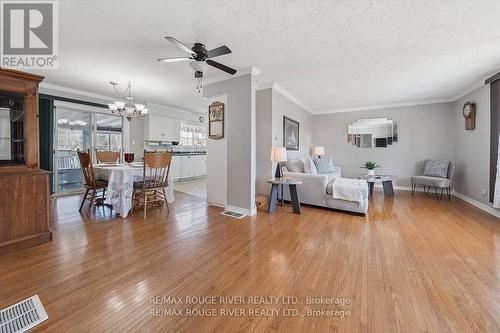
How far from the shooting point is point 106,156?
4.50 metres

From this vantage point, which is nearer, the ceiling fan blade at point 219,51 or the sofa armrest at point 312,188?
the ceiling fan blade at point 219,51

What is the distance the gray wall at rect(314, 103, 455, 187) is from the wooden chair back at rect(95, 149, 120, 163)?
19.3 feet

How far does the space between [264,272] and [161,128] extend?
5909mm

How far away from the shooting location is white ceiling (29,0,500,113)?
2.02m

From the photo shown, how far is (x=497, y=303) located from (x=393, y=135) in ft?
17.6

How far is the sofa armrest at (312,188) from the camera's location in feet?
12.7

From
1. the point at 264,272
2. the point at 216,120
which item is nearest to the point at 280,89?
the point at 216,120

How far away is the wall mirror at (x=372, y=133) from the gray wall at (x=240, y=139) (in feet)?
14.3

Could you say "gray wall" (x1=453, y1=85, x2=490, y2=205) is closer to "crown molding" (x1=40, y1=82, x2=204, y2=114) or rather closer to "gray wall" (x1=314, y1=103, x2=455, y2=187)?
"gray wall" (x1=314, y1=103, x2=455, y2=187)

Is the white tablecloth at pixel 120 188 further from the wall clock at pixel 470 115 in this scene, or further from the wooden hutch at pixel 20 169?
the wall clock at pixel 470 115

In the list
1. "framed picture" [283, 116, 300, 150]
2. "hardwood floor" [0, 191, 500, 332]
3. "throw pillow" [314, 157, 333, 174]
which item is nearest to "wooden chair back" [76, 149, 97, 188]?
"hardwood floor" [0, 191, 500, 332]

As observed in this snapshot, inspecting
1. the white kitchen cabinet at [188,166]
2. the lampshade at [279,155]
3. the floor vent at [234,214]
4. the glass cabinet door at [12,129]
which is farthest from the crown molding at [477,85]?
the white kitchen cabinet at [188,166]

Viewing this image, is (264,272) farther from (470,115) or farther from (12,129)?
(470,115)

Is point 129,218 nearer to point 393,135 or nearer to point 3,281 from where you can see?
point 3,281
